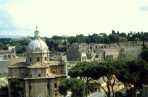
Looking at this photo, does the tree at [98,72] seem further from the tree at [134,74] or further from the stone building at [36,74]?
the stone building at [36,74]

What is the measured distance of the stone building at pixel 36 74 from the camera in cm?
6172

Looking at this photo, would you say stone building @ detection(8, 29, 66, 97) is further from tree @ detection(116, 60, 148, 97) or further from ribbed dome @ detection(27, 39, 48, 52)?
tree @ detection(116, 60, 148, 97)

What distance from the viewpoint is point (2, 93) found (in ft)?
211

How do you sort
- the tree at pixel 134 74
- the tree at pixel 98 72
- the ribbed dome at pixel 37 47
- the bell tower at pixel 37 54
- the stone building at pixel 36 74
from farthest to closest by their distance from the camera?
the ribbed dome at pixel 37 47
the bell tower at pixel 37 54
the stone building at pixel 36 74
the tree at pixel 98 72
the tree at pixel 134 74

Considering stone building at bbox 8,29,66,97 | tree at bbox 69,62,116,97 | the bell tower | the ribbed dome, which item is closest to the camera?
tree at bbox 69,62,116,97

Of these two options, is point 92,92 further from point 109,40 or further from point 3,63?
point 109,40

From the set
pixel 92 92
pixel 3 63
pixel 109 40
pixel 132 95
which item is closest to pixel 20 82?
pixel 92 92

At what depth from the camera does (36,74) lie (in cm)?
6181

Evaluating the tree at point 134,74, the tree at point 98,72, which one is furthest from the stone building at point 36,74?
the tree at point 134,74

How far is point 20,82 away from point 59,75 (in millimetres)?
4191

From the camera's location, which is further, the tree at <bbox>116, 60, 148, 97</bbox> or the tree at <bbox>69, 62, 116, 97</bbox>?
the tree at <bbox>69, 62, 116, 97</bbox>

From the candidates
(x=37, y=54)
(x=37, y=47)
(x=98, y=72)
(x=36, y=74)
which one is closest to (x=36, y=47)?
(x=37, y=47)

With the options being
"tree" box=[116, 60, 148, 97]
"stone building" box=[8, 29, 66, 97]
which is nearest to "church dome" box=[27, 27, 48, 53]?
"stone building" box=[8, 29, 66, 97]

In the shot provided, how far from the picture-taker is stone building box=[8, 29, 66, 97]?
61719 mm
